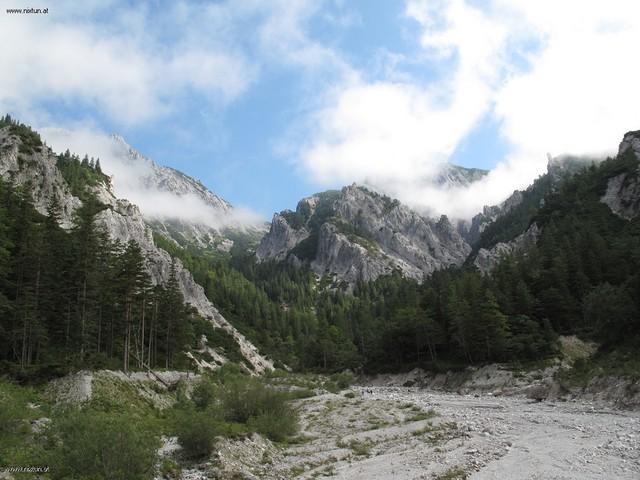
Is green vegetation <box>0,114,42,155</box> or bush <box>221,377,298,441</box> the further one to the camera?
green vegetation <box>0,114,42,155</box>

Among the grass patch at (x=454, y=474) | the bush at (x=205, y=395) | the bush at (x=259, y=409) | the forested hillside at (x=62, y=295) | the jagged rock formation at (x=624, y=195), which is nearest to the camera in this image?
the grass patch at (x=454, y=474)

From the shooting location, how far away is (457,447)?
92.3 feet

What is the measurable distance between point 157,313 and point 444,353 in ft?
186

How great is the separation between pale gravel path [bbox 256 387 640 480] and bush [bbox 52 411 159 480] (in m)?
7.88

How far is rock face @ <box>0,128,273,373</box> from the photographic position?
122 m

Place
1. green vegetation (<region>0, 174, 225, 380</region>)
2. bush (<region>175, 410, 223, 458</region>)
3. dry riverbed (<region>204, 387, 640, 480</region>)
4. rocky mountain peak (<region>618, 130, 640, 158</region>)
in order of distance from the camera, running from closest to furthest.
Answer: dry riverbed (<region>204, 387, 640, 480</region>) → bush (<region>175, 410, 223, 458</region>) → green vegetation (<region>0, 174, 225, 380</region>) → rocky mountain peak (<region>618, 130, 640, 158</region>)

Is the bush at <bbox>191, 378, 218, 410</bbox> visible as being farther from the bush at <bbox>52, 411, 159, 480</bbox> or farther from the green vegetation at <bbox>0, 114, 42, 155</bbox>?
the green vegetation at <bbox>0, 114, 42, 155</bbox>

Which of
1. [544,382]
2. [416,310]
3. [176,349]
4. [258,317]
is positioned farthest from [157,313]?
[258,317]

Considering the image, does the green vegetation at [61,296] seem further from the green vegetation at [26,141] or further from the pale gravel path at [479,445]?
the green vegetation at [26,141]

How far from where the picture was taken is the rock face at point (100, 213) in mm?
122438

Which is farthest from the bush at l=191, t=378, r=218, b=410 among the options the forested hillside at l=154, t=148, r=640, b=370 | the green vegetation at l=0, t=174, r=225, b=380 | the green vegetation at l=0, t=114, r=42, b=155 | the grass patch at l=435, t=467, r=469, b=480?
the green vegetation at l=0, t=114, r=42, b=155

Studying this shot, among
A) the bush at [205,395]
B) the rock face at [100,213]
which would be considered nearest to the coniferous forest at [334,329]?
the rock face at [100,213]

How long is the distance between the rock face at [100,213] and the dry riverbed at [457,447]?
259ft

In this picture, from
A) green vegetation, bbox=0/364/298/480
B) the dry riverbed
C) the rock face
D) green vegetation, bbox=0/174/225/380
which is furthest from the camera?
the rock face
